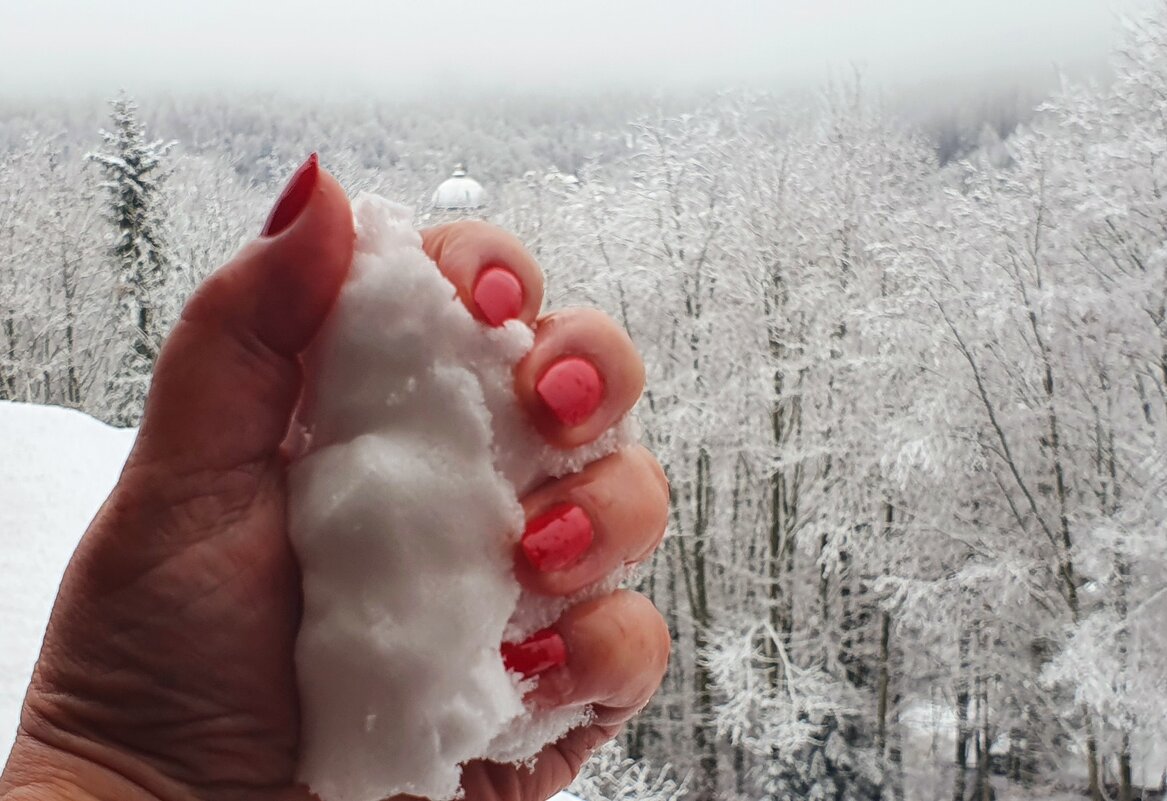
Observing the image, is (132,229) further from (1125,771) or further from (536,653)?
(1125,771)

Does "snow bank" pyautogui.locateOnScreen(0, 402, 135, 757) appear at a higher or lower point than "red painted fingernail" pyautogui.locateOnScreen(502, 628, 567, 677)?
higher

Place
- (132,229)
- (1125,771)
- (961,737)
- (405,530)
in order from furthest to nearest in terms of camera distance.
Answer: (132,229) < (961,737) < (1125,771) < (405,530)

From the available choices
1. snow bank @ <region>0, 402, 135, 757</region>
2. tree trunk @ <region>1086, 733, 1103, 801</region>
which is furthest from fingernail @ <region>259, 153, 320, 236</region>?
tree trunk @ <region>1086, 733, 1103, 801</region>

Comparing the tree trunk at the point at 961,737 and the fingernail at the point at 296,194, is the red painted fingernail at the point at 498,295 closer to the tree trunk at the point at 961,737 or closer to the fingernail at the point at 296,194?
the fingernail at the point at 296,194

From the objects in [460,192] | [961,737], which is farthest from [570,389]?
[961,737]

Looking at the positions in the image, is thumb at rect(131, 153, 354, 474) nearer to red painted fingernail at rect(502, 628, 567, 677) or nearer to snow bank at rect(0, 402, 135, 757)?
red painted fingernail at rect(502, 628, 567, 677)

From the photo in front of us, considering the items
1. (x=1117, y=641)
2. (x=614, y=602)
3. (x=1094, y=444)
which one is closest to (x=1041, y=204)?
(x=1094, y=444)

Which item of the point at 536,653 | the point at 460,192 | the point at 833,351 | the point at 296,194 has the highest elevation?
the point at 460,192
